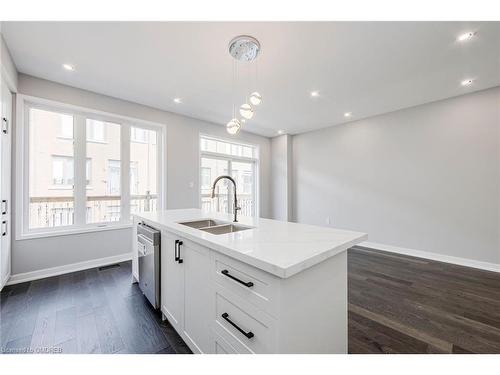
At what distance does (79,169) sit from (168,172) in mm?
1331

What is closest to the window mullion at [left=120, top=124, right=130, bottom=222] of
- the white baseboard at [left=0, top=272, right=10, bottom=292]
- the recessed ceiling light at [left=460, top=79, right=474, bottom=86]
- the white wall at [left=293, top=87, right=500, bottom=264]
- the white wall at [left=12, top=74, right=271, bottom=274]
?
the white wall at [left=12, top=74, right=271, bottom=274]

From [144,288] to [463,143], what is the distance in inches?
194

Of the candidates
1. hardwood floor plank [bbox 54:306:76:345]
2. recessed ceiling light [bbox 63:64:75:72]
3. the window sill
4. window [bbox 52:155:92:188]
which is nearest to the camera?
hardwood floor plank [bbox 54:306:76:345]

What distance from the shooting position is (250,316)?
105 cm

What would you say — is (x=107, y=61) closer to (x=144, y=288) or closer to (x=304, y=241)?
(x=144, y=288)

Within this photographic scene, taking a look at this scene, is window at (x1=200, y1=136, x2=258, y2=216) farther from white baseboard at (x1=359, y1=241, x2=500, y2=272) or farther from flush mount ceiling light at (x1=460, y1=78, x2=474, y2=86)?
flush mount ceiling light at (x1=460, y1=78, x2=474, y2=86)

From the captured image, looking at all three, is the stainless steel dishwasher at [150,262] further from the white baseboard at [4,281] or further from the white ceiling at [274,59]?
the white ceiling at [274,59]

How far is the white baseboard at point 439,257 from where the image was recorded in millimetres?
3164

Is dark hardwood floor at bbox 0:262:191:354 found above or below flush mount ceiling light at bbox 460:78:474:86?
below

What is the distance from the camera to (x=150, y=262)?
2010 mm

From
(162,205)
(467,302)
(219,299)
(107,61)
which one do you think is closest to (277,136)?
(162,205)

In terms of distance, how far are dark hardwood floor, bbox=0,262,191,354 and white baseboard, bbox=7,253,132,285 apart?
0.45 ft

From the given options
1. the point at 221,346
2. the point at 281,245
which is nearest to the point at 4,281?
the point at 221,346

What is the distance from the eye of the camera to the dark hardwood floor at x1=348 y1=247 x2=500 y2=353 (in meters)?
1.65
